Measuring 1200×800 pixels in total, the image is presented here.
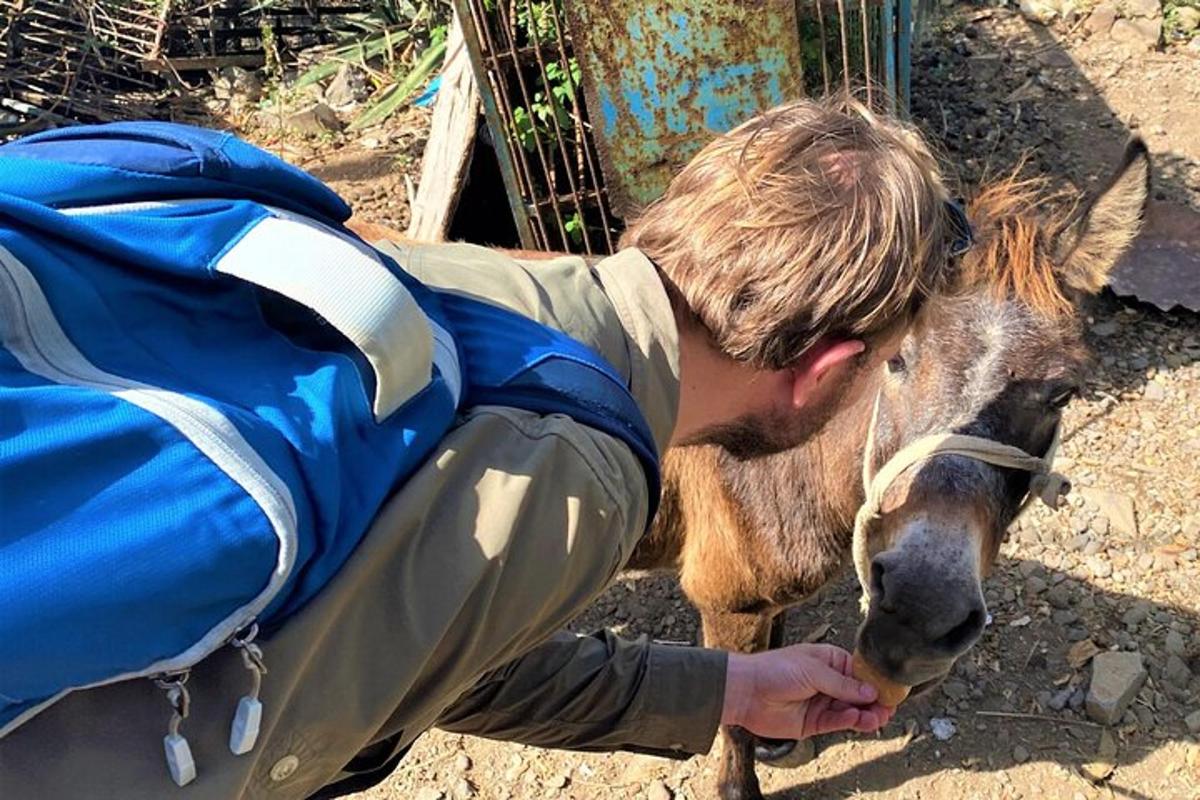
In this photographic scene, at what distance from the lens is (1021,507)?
243 cm

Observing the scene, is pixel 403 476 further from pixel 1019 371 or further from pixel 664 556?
pixel 664 556

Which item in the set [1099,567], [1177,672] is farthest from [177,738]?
[1099,567]

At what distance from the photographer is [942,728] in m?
3.17

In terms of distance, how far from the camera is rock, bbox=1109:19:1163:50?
6162 mm

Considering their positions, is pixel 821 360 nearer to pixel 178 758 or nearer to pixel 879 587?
pixel 879 587

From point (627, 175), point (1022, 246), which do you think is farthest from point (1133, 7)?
point (1022, 246)

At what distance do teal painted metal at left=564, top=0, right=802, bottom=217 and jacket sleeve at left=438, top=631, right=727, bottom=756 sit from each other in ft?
7.85

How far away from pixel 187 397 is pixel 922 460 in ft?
5.35

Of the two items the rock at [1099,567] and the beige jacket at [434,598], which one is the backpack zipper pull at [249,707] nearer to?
the beige jacket at [434,598]

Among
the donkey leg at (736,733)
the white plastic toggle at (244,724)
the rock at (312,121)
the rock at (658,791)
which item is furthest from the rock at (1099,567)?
the rock at (312,121)

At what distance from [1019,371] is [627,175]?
6.58ft

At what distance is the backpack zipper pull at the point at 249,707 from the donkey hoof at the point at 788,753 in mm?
2412

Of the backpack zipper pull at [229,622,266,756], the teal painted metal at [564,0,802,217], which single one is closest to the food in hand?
the backpack zipper pull at [229,622,266,756]

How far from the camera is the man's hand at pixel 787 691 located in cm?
199
